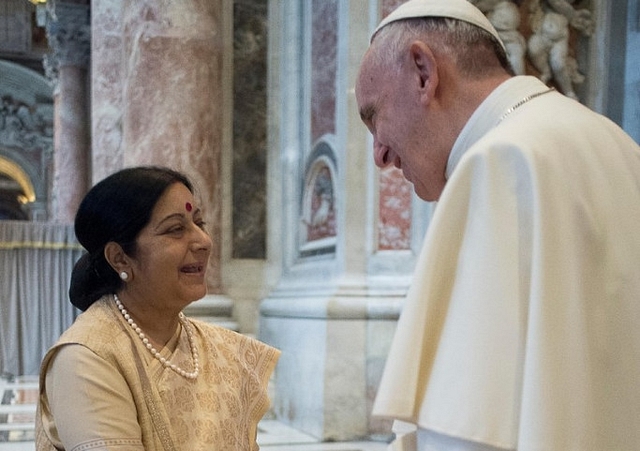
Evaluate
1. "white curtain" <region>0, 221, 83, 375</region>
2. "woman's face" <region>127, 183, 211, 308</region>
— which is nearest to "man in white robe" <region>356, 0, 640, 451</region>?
"woman's face" <region>127, 183, 211, 308</region>

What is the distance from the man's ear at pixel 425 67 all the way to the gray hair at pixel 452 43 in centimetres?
3

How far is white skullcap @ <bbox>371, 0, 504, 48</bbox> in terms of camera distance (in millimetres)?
1477

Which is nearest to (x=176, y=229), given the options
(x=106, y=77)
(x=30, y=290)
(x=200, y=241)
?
(x=200, y=241)

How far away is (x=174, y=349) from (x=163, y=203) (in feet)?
1.46

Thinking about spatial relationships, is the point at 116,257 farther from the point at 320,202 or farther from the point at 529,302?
the point at 320,202

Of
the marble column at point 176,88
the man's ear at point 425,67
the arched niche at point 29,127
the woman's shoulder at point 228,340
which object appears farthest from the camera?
the arched niche at point 29,127

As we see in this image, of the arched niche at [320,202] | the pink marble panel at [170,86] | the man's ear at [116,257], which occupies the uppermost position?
the pink marble panel at [170,86]

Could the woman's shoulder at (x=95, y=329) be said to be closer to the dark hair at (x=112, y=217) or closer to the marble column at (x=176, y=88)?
the dark hair at (x=112, y=217)

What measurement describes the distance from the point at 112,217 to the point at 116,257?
119mm

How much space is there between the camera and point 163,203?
7.55ft

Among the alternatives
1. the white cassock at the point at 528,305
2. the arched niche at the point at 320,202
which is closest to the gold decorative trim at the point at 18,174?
the arched niche at the point at 320,202

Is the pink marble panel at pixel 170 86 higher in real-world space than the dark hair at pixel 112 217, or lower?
higher

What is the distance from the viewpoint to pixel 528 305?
1177 mm

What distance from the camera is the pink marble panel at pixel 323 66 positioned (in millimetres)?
6645
